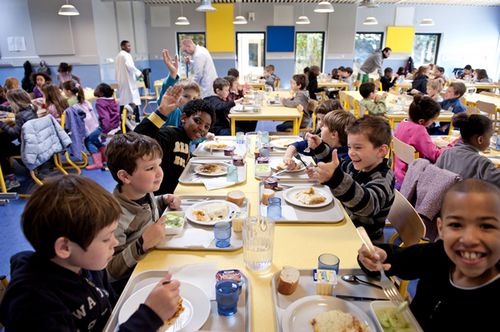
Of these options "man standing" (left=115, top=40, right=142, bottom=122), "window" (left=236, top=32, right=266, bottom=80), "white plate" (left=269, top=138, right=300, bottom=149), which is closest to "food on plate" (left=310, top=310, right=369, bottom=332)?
"white plate" (left=269, top=138, right=300, bottom=149)

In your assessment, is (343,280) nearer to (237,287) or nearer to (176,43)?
(237,287)

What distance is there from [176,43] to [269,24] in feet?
10.9

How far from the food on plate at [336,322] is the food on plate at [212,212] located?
70 centimetres

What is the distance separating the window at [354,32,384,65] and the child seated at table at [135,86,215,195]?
438 inches

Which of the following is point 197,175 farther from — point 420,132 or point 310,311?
point 420,132

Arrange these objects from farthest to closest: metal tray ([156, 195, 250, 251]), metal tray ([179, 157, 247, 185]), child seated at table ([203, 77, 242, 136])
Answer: child seated at table ([203, 77, 242, 136]), metal tray ([179, 157, 247, 185]), metal tray ([156, 195, 250, 251])

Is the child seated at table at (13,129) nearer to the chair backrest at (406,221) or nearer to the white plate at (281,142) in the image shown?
the white plate at (281,142)

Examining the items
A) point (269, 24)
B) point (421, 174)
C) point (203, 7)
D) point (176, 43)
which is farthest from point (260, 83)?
point (421, 174)

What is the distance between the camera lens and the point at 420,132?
3.20m

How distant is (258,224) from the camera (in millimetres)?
1287

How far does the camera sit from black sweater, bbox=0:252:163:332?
32.0 inches

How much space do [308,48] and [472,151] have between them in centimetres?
1054

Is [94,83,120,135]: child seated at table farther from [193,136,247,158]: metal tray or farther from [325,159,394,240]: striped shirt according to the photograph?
[325,159,394,240]: striped shirt

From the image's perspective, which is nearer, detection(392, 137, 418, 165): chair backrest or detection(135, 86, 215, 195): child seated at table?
detection(135, 86, 215, 195): child seated at table
